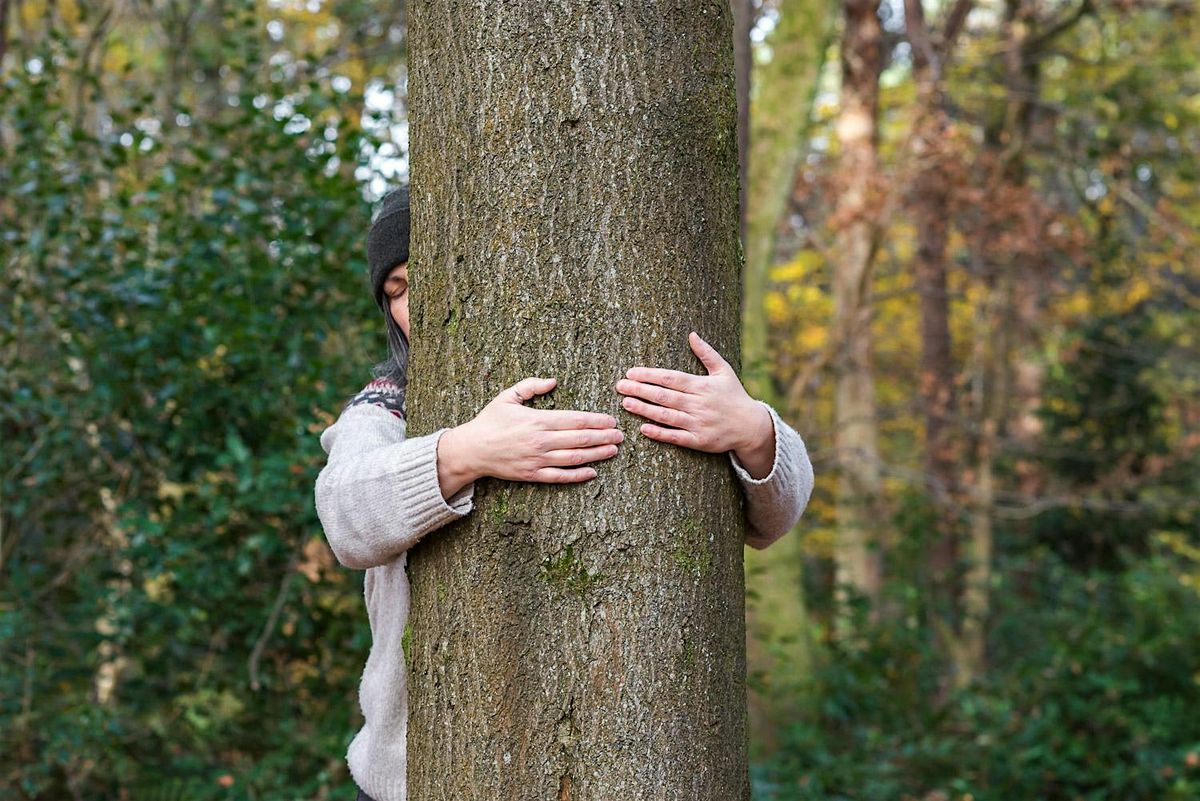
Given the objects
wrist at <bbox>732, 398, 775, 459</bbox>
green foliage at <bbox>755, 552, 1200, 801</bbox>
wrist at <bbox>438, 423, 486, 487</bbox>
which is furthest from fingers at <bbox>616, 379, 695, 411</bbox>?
green foliage at <bbox>755, 552, 1200, 801</bbox>

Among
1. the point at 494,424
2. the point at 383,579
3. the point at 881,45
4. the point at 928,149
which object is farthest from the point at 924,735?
the point at 881,45

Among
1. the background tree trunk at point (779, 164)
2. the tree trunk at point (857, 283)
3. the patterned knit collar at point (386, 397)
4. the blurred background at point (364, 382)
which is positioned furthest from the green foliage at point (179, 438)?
the tree trunk at point (857, 283)

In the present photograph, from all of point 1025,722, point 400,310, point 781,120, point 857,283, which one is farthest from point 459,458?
point 857,283

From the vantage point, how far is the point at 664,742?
160 centimetres

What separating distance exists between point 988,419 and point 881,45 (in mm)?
3743

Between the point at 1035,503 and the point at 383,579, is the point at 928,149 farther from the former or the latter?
the point at 383,579

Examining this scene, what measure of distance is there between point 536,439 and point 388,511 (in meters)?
0.27

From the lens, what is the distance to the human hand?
1581mm

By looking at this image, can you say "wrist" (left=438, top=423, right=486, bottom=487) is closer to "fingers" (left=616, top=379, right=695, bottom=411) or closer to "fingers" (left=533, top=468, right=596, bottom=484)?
"fingers" (left=533, top=468, right=596, bottom=484)

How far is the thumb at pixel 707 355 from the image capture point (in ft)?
5.46

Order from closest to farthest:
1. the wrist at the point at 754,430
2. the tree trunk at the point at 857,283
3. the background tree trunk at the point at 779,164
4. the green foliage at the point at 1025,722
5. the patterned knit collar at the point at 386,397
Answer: the wrist at the point at 754,430, the patterned knit collar at the point at 386,397, the green foliage at the point at 1025,722, the background tree trunk at the point at 779,164, the tree trunk at the point at 857,283

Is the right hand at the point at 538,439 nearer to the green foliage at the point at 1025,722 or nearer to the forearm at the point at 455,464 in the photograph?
the forearm at the point at 455,464

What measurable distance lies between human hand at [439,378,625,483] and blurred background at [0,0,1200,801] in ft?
8.84

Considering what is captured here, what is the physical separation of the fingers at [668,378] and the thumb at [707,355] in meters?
0.04
